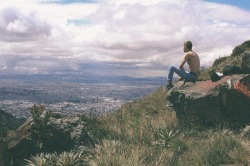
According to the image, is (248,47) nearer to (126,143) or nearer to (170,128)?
(170,128)

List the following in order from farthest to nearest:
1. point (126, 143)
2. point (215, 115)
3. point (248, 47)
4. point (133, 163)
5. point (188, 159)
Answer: point (248, 47), point (215, 115), point (126, 143), point (188, 159), point (133, 163)

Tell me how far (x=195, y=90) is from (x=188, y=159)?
4283 mm

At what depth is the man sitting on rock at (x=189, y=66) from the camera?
15.7 m

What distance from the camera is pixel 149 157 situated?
11.7 metres

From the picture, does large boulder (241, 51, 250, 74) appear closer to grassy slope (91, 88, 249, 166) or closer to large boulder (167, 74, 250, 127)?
large boulder (167, 74, 250, 127)

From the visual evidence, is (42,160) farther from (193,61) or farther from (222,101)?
(193,61)

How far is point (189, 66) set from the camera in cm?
1625

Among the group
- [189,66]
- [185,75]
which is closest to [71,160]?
[185,75]

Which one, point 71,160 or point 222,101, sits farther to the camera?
point 222,101

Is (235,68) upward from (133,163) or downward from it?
upward

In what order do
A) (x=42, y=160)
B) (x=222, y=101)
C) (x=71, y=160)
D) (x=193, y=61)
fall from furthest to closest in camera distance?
(x=193, y=61) < (x=222, y=101) < (x=42, y=160) < (x=71, y=160)

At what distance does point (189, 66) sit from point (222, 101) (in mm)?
2230

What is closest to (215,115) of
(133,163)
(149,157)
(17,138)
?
(149,157)

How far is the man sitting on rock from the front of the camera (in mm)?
15734
